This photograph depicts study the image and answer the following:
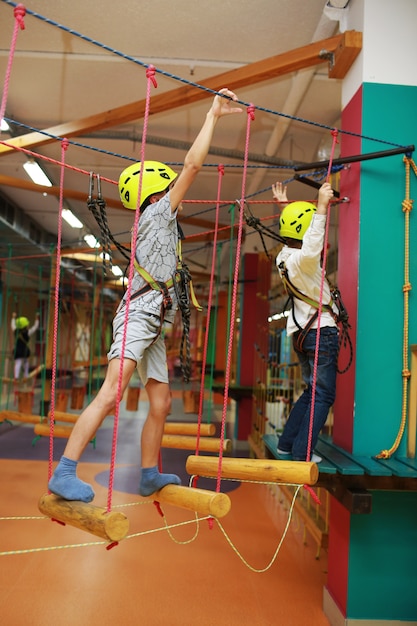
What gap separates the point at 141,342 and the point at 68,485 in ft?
1.77

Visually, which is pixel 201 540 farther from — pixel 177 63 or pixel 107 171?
pixel 107 171

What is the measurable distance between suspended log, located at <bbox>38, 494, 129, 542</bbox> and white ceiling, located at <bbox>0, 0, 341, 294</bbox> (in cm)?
144

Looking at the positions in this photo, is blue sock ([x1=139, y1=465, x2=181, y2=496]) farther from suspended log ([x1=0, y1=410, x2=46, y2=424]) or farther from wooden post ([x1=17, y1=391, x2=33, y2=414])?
wooden post ([x1=17, y1=391, x2=33, y2=414])

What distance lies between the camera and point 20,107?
495cm

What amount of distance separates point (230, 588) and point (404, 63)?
295cm

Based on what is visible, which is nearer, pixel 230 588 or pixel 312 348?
pixel 312 348

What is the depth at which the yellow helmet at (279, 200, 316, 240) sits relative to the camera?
261cm

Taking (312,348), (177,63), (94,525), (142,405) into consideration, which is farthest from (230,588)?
(142,405)

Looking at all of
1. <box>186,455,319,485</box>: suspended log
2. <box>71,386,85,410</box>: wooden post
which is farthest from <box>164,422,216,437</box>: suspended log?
<box>71,386,85,410</box>: wooden post

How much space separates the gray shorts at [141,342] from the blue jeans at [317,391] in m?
0.70

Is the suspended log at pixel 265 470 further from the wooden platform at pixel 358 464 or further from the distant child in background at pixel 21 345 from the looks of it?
the distant child in background at pixel 21 345

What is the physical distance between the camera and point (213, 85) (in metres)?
3.41

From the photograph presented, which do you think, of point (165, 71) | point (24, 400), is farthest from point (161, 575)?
point (24, 400)

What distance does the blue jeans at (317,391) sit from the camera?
2.42m
